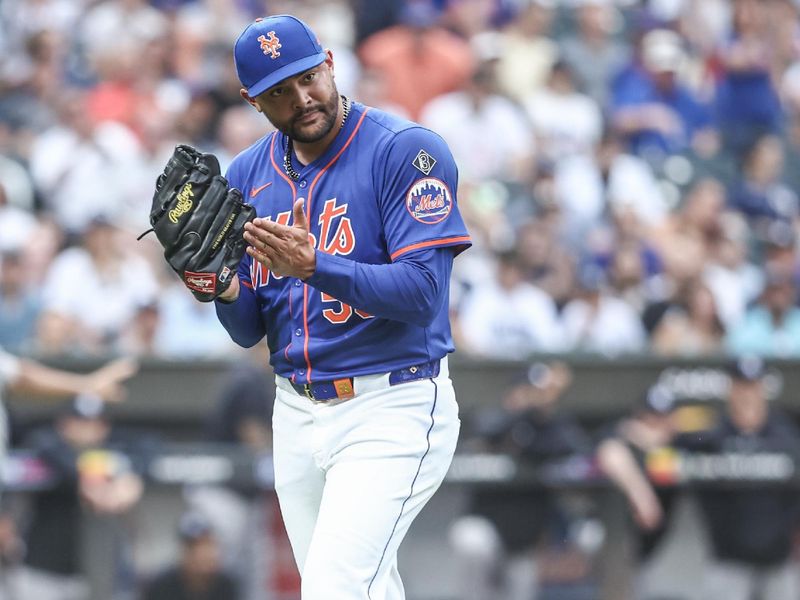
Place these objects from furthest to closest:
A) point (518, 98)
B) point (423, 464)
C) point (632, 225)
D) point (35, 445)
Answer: point (518, 98) < point (632, 225) < point (35, 445) < point (423, 464)

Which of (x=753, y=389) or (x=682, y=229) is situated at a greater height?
(x=682, y=229)

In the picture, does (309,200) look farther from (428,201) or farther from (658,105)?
(658,105)

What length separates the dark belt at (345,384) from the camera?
400 centimetres

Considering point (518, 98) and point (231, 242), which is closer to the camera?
point (231, 242)

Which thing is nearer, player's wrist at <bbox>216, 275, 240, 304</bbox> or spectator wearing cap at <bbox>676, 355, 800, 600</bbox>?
player's wrist at <bbox>216, 275, 240, 304</bbox>

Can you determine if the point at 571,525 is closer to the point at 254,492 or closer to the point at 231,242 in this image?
the point at 254,492

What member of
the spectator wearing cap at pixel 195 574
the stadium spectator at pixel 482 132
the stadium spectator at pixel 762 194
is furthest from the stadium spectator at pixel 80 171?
the stadium spectator at pixel 762 194

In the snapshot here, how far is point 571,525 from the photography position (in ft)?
25.9

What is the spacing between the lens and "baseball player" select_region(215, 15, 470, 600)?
3789 mm

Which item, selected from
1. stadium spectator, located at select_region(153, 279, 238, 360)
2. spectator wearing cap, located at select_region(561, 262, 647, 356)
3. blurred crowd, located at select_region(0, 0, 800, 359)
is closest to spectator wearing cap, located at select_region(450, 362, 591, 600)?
blurred crowd, located at select_region(0, 0, 800, 359)

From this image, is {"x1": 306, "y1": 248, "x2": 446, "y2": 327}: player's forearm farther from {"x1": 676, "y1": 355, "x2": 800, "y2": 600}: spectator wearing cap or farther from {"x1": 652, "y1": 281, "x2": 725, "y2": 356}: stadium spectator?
{"x1": 652, "y1": 281, "x2": 725, "y2": 356}: stadium spectator

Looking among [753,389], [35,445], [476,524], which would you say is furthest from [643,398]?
[35,445]

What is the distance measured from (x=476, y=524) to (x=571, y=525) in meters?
0.52

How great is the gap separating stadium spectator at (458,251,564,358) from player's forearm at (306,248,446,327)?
16.1 feet
